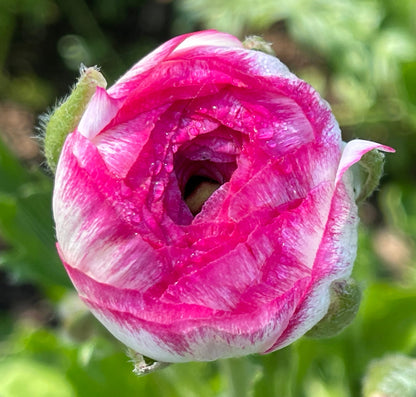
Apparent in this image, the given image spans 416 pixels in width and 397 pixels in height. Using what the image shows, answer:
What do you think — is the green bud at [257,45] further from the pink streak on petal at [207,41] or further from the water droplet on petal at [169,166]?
the water droplet on petal at [169,166]

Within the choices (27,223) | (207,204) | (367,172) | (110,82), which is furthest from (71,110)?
(110,82)

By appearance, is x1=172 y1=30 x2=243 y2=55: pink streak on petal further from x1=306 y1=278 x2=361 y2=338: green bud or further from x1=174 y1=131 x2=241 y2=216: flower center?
x1=306 y1=278 x2=361 y2=338: green bud

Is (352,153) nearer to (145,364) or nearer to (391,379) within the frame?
(145,364)

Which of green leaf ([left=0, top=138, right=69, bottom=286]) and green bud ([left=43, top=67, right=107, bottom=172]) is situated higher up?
green bud ([left=43, top=67, right=107, bottom=172])

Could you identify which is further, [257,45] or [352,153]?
[257,45]

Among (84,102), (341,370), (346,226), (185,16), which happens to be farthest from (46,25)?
(346,226)

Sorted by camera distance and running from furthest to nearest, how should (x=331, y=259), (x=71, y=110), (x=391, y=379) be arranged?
(x=391, y=379)
(x=71, y=110)
(x=331, y=259)

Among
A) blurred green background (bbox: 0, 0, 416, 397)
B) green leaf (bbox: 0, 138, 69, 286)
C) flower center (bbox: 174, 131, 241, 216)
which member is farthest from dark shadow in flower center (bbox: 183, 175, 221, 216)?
green leaf (bbox: 0, 138, 69, 286)
